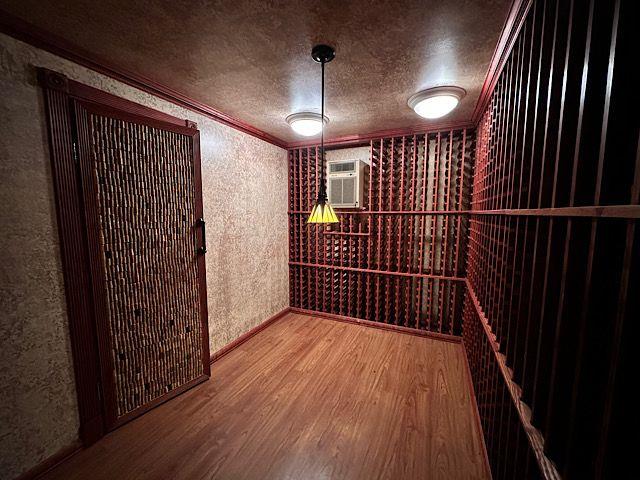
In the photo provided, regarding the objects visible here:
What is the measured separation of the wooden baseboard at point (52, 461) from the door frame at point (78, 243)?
5 centimetres

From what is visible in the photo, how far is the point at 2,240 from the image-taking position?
49.3 inches

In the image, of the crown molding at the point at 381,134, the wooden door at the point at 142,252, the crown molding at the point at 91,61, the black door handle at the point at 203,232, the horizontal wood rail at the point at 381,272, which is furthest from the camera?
the horizontal wood rail at the point at 381,272

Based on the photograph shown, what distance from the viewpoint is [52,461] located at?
56.3 inches

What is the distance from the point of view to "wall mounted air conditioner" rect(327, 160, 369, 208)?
3.08 m

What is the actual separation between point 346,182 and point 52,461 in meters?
3.19

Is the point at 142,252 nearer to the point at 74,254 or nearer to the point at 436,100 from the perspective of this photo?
the point at 74,254

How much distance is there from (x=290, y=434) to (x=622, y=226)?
6.34 ft

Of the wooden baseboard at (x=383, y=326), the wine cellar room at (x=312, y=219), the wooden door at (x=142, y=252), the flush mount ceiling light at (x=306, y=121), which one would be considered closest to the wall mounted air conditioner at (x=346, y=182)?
the wine cellar room at (x=312, y=219)

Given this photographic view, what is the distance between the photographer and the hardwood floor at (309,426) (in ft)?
4.74

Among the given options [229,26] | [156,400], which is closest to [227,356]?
[156,400]

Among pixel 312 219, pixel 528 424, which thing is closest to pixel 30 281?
pixel 312 219

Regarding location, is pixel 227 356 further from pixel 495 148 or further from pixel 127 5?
pixel 495 148

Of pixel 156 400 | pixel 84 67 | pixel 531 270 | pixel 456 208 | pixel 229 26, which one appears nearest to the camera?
pixel 531 270

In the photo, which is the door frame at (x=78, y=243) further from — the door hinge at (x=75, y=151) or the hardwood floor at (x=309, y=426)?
the hardwood floor at (x=309, y=426)
